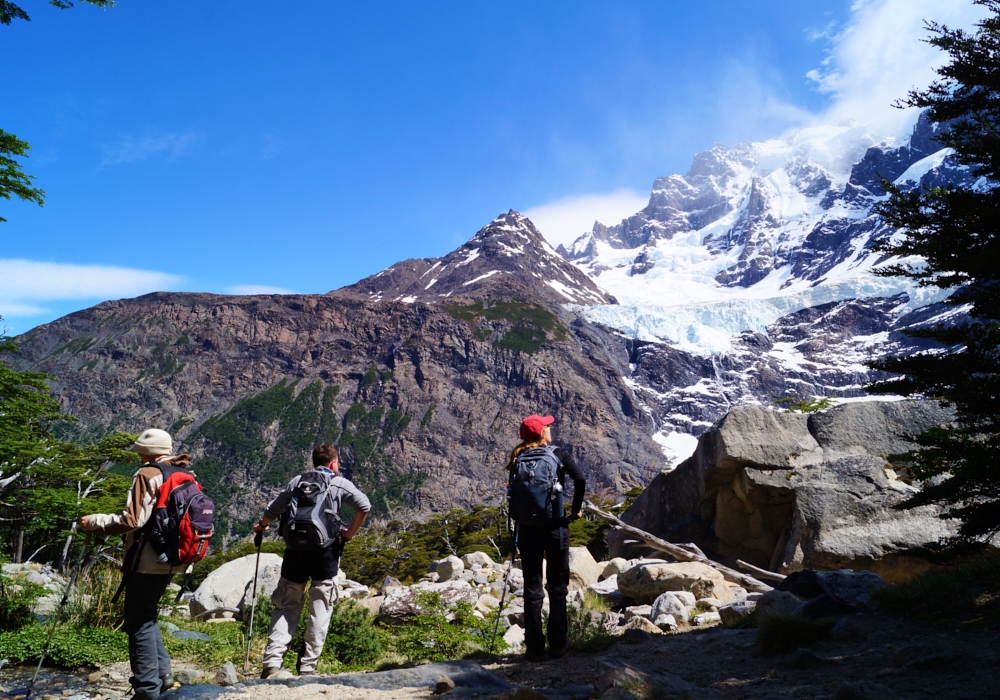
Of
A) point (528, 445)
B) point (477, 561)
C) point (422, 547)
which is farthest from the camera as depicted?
point (422, 547)

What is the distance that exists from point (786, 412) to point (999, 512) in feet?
25.0

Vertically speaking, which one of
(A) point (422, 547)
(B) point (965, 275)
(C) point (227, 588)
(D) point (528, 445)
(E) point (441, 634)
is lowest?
(A) point (422, 547)

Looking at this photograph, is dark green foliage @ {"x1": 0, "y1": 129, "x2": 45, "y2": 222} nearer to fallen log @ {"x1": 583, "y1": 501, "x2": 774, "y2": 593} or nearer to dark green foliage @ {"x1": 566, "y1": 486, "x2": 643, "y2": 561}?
fallen log @ {"x1": 583, "y1": 501, "x2": 774, "y2": 593}

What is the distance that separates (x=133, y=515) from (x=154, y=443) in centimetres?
62

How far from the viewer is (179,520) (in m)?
4.84

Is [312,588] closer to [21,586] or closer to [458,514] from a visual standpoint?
[21,586]

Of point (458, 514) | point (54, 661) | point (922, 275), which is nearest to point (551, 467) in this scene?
point (922, 275)

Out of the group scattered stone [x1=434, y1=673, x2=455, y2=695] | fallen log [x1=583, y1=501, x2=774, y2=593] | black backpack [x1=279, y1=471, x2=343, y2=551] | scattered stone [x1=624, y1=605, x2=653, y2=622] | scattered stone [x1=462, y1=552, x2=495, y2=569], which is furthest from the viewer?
scattered stone [x1=462, y1=552, x2=495, y2=569]

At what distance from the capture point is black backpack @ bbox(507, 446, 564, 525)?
19.5 feet

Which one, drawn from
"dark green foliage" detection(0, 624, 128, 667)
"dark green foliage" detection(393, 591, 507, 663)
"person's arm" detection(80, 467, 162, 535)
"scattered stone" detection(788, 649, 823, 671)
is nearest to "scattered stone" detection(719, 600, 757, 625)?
"scattered stone" detection(788, 649, 823, 671)

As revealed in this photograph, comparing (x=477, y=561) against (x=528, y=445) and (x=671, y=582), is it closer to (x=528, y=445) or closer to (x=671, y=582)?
(x=671, y=582)

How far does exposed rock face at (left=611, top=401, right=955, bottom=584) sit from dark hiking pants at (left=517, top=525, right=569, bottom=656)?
5.90m

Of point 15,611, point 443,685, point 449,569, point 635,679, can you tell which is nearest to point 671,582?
point 443,685

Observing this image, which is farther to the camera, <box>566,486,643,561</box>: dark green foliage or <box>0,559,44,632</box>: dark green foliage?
<box>566,486,643,561</box>: dark green foliage
